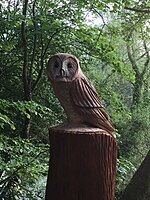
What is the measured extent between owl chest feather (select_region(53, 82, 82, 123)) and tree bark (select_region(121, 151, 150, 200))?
130 centimetres

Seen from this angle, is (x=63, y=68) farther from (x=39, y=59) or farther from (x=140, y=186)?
(x=39, y=59)

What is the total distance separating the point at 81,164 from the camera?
1.40 m

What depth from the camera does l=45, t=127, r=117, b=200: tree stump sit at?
140cm

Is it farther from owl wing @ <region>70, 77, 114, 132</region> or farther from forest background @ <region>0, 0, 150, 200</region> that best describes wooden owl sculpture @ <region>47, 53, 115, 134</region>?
forest background @ <region>0, 0, 150, 200</region>

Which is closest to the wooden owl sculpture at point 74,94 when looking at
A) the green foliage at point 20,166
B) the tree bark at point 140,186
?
the green foliage at point 20,166

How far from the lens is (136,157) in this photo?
4574 mm

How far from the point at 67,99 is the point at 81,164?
28cm

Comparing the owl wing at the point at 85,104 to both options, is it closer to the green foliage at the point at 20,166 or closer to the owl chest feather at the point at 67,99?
the owl chest feather at the point at 67,99

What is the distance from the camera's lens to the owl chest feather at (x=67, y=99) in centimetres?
149

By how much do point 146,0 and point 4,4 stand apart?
1436 mm

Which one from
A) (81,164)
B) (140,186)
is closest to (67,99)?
(81,164)

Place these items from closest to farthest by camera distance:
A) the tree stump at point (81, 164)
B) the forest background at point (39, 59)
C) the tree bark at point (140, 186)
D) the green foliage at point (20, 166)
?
the tree stump at point (81, 164) < the green foliage at point (20, 166) < the forest background at point (39, 59) < the tree bark at point (140, 186)

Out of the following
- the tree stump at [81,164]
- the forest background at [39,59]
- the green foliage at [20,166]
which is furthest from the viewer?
the forest background at [39,59]

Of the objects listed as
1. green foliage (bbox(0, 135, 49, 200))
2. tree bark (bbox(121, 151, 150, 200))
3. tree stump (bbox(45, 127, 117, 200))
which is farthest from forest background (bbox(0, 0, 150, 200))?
tree stump (bbox(45, 127, 117, 200))
